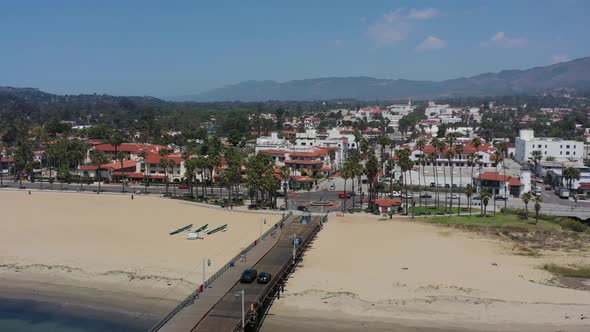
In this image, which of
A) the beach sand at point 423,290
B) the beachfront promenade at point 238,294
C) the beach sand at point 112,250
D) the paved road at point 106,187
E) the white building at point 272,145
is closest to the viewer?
the beachfront promenade at point 238,294

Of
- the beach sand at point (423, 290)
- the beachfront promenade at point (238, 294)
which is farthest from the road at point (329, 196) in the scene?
the beachfront promenade at point (238, 294)

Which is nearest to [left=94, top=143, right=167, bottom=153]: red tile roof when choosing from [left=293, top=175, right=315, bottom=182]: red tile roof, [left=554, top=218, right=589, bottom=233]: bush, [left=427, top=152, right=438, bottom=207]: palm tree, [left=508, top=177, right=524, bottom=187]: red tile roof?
[left=293, top=175, right=315, bottom=182]: red tile roof

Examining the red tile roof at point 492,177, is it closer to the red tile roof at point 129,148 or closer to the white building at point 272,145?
the white building at point 272,145

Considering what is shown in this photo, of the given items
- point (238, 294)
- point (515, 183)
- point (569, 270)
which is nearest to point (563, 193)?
point (515, 183)

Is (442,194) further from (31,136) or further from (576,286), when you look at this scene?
(31,136)

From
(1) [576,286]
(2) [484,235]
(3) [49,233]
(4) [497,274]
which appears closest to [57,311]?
(3) [49,233]
